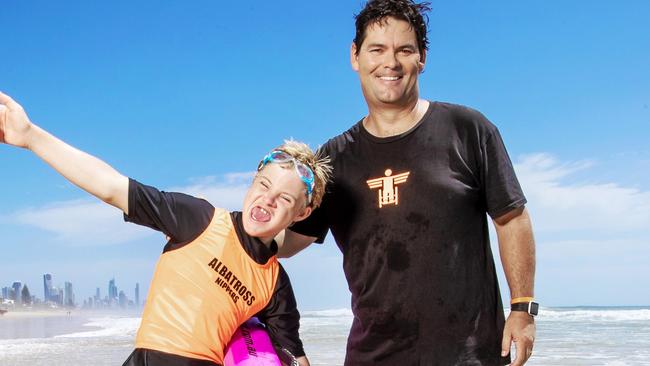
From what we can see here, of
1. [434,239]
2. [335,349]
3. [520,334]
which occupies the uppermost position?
[434,239]

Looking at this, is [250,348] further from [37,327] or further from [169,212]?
[37,327]

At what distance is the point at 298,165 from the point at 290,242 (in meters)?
0.47

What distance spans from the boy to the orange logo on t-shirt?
23 centimetres

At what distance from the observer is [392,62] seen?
266cm

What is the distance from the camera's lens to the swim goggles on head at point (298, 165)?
2561 mm

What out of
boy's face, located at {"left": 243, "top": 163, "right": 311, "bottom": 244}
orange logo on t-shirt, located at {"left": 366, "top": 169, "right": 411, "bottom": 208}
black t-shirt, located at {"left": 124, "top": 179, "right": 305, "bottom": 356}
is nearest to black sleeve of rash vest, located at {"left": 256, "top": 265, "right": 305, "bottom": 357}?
black t-shirt, located at {"left": 124, "top": 179, "right": 305, "bottom": 356}

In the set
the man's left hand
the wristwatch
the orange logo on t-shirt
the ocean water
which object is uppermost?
the orange logo on t-shirt

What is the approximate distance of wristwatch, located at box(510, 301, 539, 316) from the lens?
2.50 metres

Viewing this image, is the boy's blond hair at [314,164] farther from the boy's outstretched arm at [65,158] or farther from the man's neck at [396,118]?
the boy's outstretched arm at [65,158]

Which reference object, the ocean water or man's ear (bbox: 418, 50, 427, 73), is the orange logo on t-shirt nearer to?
man's ear (bbox: 418, 50, 427, 73)

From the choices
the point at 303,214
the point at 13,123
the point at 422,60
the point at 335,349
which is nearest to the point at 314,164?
the point at 303,214

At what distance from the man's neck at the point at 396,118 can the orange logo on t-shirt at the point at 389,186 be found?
18cm

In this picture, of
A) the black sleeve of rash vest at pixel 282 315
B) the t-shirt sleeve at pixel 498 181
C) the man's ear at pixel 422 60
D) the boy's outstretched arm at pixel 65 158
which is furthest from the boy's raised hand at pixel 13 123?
the t-shirt sleeve at pixel 498 181

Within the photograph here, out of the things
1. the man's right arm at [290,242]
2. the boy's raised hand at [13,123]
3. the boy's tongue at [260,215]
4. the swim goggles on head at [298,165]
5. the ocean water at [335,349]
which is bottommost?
the ocean water at [335,349]
